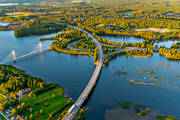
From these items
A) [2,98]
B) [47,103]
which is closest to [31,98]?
[47,103]

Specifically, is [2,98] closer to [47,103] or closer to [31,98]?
[31,98]

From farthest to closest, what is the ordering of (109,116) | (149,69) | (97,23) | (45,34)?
(97,23), (45,34), (149,69), (109,116)

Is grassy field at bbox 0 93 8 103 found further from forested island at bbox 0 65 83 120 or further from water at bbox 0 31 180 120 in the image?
water at bbox 0 31 180 120

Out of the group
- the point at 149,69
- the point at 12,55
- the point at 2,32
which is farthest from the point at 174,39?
the point at 2,32

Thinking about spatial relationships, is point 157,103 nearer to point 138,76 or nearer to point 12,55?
point 138,76

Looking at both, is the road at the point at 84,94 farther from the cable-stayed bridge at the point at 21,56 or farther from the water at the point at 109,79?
the cable-stayed bridge at the point at 21,56
